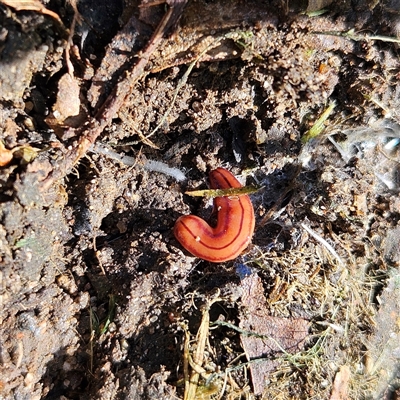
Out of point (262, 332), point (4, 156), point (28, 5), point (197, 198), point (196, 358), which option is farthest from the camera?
point (197, 198)

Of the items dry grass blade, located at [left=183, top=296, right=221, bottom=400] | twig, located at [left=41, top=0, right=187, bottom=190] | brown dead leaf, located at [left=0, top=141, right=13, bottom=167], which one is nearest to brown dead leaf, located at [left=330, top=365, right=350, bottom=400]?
dry grass blade, located at [left=183, top=296, right=221, bottom=400]

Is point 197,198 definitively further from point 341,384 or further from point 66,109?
point 341,384

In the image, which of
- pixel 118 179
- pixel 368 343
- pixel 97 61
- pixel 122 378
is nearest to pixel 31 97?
pixel 97 61

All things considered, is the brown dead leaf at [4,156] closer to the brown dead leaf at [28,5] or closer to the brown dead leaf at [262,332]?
the brown dead leaf at [28,5]

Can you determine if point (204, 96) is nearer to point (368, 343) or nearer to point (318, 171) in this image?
point (318, 171)

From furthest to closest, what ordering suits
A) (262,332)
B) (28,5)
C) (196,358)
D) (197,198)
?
(197,198), (262,332), (196,358), (28,5)

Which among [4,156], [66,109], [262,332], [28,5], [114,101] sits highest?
[28,5]

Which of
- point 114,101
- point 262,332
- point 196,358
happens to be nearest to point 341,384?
point 262,332

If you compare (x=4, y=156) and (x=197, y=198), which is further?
(x=197, y=198)

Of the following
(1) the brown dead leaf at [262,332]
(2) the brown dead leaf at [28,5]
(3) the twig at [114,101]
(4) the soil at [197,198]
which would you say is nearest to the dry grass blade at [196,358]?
(4) the soil at [197,198]
